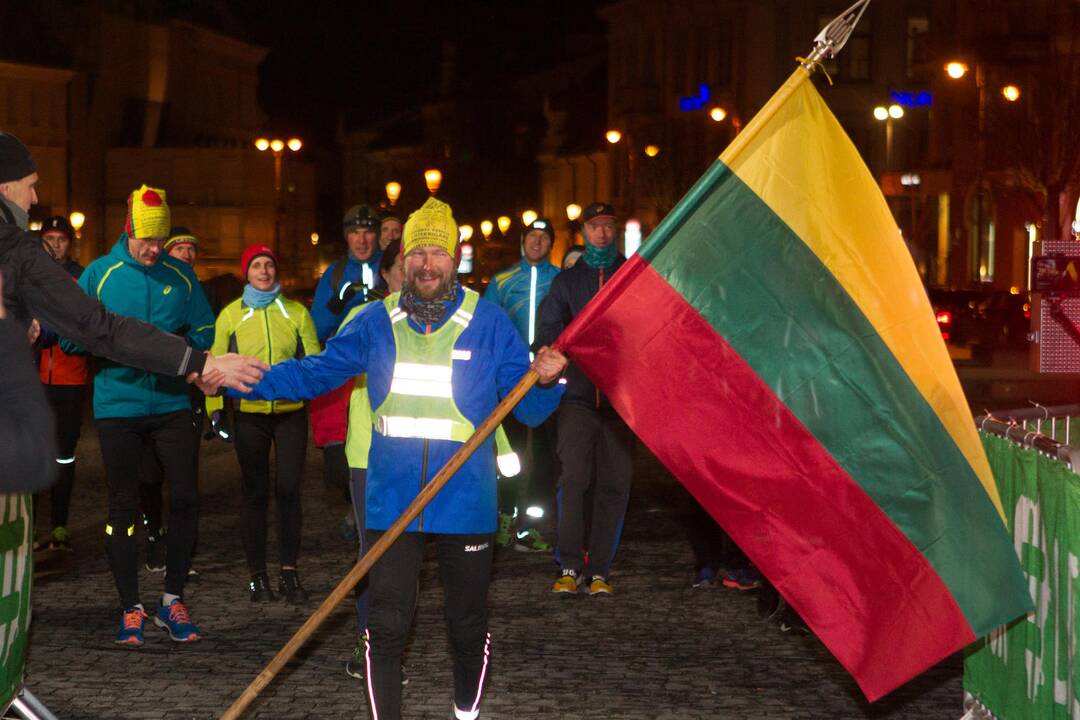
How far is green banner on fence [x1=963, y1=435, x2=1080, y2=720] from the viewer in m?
5.44

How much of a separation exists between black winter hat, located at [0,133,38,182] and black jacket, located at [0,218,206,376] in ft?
0.57

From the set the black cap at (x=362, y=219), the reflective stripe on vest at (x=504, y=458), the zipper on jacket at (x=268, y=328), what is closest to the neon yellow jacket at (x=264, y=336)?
the zipper on jacket at (x=268, y=328)

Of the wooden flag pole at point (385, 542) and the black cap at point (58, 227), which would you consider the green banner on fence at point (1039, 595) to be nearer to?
the wooden flag pole at point (385, 542)

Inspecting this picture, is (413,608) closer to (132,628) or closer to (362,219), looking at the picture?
(132,628)

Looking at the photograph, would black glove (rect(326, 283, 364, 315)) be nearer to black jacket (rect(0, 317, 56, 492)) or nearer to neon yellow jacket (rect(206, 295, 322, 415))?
neon yellow jacket (rect(206, 295, 322, 415))

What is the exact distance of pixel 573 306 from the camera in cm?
993

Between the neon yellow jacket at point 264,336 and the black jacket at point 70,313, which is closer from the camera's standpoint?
the black jacket at point 70,313

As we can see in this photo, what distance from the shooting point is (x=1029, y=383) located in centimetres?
2864

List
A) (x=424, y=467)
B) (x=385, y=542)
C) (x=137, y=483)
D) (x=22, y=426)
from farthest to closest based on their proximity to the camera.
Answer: (x=137, y=483)
(x=424, y=467)
(x=385, y=542)
(x=22, y=426)

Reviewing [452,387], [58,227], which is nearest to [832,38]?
[452,387]

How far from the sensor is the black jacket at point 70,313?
209 inches

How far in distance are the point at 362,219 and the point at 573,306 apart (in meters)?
1.56

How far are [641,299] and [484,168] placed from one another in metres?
92.4

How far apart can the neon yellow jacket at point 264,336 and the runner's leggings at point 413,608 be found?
3.35 meters
